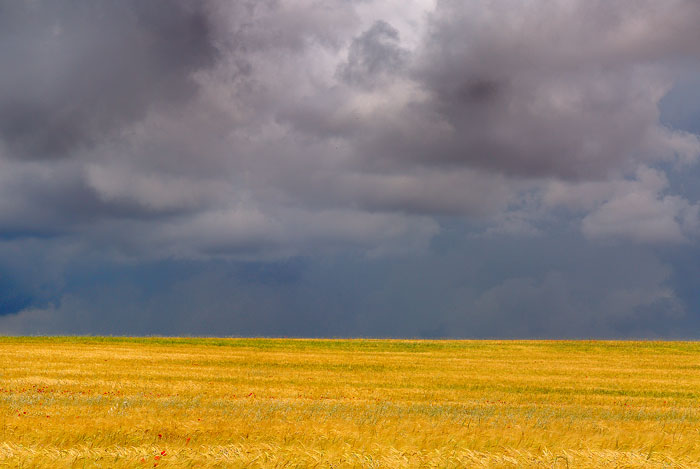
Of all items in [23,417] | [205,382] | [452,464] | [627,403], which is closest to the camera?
[452,464]

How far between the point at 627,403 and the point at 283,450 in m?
18.0

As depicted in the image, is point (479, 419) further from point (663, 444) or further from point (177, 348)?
point (177, 348)

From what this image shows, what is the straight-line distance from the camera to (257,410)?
17.6 m

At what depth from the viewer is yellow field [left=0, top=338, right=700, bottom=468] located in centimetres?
1067

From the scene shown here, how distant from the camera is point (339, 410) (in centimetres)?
1830

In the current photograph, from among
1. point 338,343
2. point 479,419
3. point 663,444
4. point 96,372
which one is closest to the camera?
point 663,444

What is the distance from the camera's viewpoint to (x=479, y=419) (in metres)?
16.7

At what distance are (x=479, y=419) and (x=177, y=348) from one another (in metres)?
37.1

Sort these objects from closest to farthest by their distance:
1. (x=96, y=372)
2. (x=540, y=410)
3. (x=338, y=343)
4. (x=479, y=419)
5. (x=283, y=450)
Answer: (x=283, y=450) < (x=479, y=419) < (x=540, y=410) < (x=96, y=372) < (x=338, y=343)

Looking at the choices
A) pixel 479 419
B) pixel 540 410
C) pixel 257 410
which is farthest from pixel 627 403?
pixel 257 410

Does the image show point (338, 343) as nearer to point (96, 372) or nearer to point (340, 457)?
point (96, 372)

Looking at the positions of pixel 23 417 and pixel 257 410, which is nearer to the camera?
pixel 23 417

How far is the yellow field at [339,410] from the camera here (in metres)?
10.7

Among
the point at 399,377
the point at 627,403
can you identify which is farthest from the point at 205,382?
the point at 627,403
